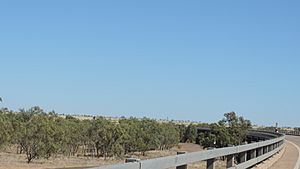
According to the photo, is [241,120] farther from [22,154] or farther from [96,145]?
[22,154]

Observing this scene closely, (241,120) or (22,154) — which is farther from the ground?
(241,120)

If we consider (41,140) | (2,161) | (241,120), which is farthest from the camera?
(241,120)

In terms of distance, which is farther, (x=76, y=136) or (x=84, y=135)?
(x=84, y=135)

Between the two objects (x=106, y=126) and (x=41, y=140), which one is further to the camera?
(x=106, y=126)

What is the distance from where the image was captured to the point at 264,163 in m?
20.0

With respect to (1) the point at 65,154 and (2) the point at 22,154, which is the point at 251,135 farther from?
(2) the point at 22,154

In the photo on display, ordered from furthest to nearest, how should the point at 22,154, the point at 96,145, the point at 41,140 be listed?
1. the point at 96,145
2. the point at 22,154
3. the point at 41,140

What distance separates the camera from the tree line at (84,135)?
50.5 metres

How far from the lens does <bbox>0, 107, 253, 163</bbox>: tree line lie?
166 feet

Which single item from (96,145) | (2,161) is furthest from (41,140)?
(96,145)

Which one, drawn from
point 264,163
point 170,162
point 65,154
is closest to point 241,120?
point 65,154

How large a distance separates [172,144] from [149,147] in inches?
467

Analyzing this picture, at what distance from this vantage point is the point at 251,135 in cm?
6931

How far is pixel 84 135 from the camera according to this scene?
202 ft
